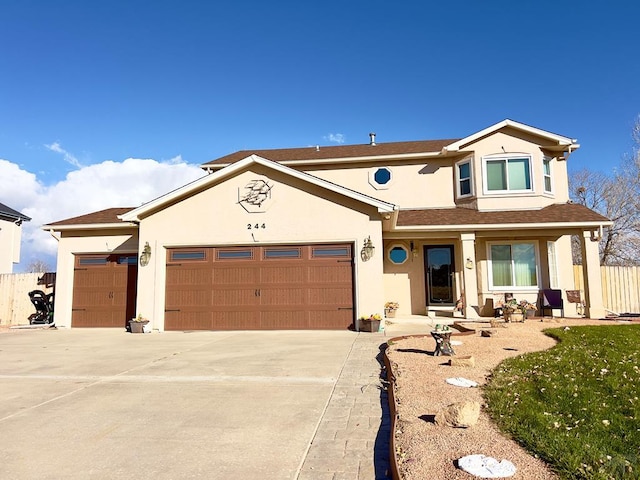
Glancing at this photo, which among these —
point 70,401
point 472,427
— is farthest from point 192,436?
point 472,427

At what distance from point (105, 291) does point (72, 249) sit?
1.94 meters

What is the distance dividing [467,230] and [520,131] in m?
4.76

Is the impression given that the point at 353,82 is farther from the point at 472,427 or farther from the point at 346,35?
the point at 472,427

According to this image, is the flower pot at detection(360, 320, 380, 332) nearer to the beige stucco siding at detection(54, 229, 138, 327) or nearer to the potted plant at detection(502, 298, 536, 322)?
the potted plant at detection(502, 298, 536, 322)

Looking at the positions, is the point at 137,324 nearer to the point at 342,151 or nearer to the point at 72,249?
the point at 72,249

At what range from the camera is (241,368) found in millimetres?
6637

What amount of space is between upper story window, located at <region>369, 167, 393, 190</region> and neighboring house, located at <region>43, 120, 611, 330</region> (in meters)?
0.04

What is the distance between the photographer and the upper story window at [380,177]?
52.3 feet

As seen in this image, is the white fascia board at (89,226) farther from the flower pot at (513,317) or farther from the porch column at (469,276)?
the flower pot at (513,317)

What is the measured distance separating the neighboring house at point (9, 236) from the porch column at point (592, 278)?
2773 centimetres

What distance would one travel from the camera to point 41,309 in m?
14.8

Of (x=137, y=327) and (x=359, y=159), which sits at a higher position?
(x=359, y=159)

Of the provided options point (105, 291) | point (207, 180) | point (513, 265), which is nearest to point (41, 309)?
point (105, 291)

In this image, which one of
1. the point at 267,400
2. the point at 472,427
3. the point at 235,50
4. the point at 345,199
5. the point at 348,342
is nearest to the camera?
the point at 472,427
